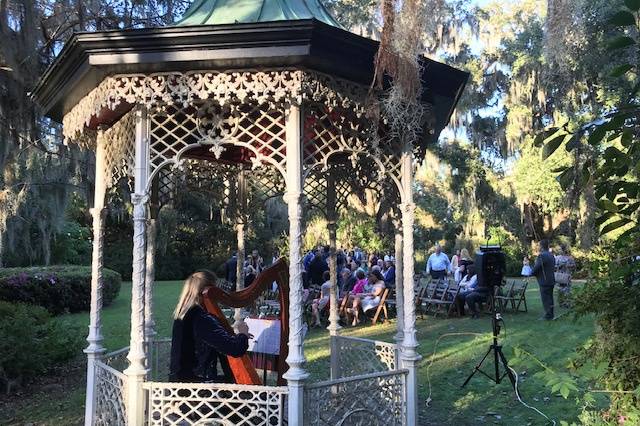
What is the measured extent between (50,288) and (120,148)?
37.3ft

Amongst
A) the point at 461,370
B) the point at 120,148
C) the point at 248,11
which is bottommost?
the point at 461,370

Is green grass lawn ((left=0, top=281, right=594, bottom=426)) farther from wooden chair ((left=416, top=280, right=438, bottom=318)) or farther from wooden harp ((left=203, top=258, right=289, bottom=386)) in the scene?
wooden harp ((left=203, top=258, right=289, bottom=386))

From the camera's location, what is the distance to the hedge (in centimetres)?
1401

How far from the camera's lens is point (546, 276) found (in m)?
11.5

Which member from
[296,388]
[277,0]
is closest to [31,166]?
[277,0]

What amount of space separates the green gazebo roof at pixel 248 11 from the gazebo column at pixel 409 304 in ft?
5.26

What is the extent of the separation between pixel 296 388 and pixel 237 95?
2.31m

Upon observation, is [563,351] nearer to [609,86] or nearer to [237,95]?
[237,95]

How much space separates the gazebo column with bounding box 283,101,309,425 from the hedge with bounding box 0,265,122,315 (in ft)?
36.9

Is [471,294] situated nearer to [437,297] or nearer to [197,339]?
[437,297]

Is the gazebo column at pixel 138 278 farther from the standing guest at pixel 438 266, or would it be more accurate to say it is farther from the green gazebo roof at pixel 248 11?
the standing guest at pixel 438 266

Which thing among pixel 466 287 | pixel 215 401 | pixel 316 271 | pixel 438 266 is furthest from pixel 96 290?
pixel 438 266

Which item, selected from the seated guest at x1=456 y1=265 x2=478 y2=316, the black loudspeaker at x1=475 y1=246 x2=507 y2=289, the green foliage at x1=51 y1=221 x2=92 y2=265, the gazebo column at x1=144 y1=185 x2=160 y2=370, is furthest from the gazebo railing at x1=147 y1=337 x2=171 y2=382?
the green foliage at x1=51 y1=221 x2=92 y2=265

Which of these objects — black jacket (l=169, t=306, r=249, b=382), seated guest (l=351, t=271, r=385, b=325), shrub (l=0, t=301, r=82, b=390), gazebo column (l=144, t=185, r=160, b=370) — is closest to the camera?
black jacket (l=169, t=306, r=249, b=382)
